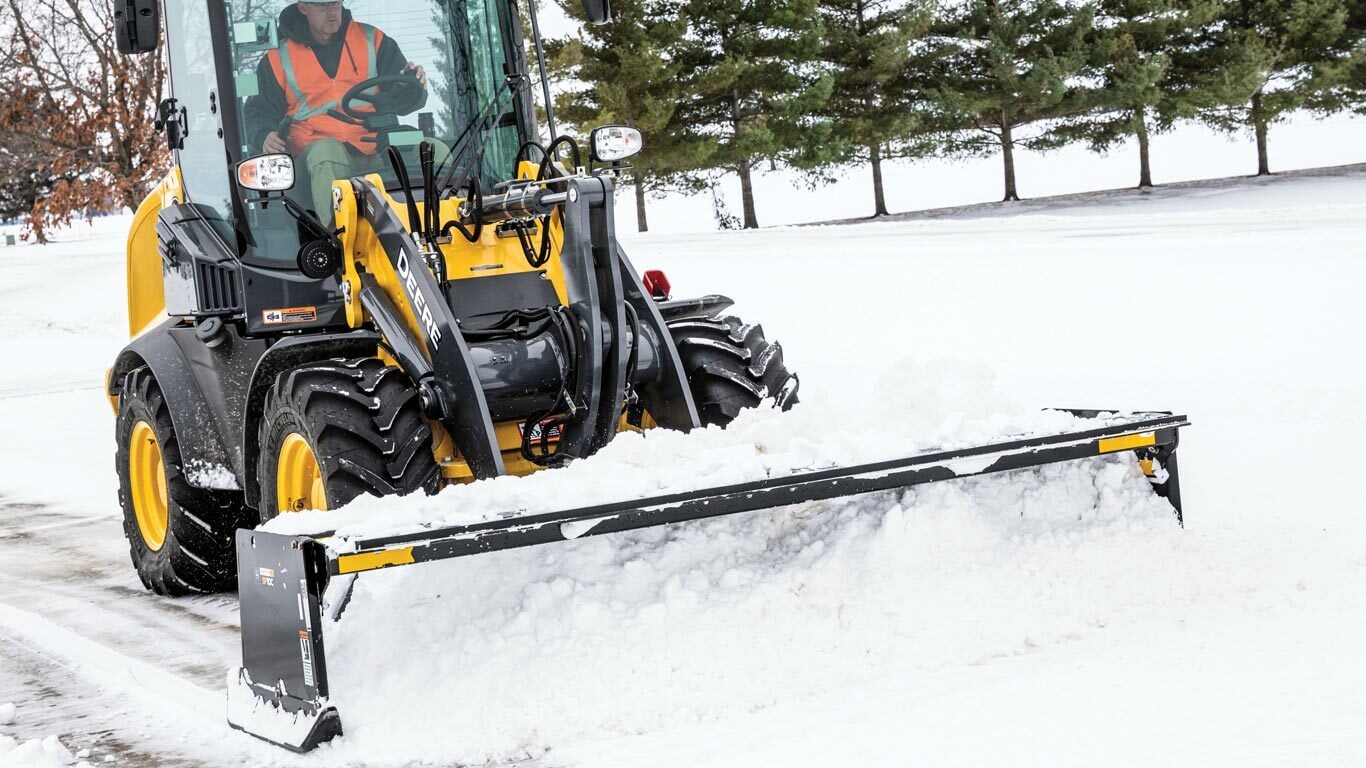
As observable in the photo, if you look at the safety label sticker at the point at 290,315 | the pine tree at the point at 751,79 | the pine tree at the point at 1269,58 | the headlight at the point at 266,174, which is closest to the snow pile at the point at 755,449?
the headlight at the point at 266,174

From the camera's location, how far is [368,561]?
158 inches

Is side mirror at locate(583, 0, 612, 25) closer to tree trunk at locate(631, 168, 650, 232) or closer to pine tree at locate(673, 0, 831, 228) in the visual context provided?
pine tree at locate(673, 0, 831, 228)

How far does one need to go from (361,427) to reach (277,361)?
0.74m

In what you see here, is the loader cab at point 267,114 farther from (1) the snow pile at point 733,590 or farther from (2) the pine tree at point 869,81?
(2) the pine tree at point 869,81

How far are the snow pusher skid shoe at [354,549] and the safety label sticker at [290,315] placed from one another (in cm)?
163

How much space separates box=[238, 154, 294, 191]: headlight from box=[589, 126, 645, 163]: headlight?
1192 mm

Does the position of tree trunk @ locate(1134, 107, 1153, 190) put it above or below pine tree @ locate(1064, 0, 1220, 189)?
below

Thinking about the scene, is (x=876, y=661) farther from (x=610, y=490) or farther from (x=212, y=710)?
(x=212, y=710)

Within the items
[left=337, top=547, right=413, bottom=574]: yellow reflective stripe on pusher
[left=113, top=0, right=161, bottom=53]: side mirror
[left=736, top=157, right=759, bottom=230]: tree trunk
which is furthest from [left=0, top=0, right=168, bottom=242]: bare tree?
[left=337, top=547, right=413, bottom=574]: yellow reflective stripe on pusher

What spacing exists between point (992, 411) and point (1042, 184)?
128 ft

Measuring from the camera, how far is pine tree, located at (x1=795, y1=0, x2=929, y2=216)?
3359 centimetres

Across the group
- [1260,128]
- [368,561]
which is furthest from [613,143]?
[1260,128]

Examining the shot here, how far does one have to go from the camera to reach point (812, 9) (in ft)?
108

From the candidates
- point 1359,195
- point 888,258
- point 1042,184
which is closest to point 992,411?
point 888,258
